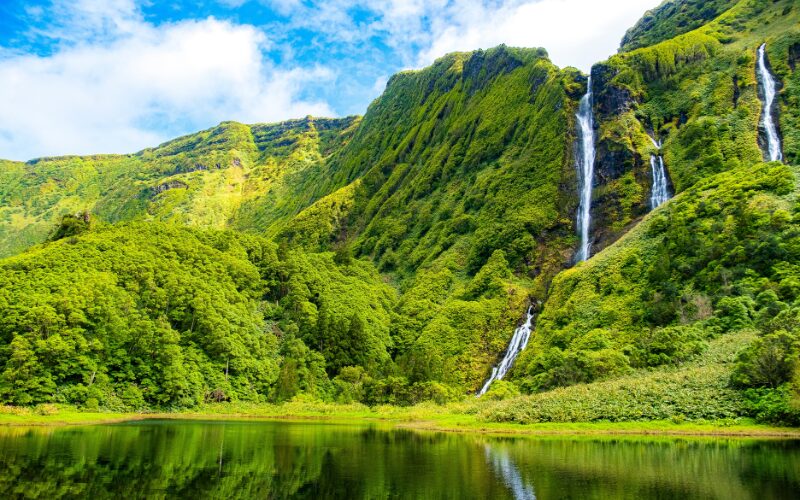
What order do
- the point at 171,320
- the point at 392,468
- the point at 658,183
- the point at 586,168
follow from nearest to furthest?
the point at 392,468 → the point at 171,320 → the point at 658,183 → the point at 586,168

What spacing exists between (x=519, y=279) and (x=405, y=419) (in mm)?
51969

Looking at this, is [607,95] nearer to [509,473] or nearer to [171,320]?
[171,320]

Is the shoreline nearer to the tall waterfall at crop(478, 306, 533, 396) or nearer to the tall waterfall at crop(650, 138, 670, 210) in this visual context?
the tall waterfall at crop(478, 306, 533, 396)

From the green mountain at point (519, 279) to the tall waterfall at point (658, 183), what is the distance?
5.20 ft

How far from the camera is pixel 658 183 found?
387 ft

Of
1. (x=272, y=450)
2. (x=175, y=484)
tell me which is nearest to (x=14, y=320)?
(x=272, y=450)

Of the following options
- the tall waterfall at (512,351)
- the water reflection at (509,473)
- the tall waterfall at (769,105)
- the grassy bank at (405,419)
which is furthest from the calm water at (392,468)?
the tall waterfall at (769,105)

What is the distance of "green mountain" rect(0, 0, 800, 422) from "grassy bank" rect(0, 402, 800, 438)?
2295 millimetres

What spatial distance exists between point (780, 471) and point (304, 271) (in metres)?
107

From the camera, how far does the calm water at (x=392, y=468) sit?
83.1 ft

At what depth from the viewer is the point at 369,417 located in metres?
81.2

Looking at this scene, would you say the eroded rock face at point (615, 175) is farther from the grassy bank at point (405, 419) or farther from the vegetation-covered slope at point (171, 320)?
the grassy bank at point (405, 419)

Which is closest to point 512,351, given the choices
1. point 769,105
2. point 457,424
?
point 457,424

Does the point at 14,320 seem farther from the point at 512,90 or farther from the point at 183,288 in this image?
the point at 512,90
